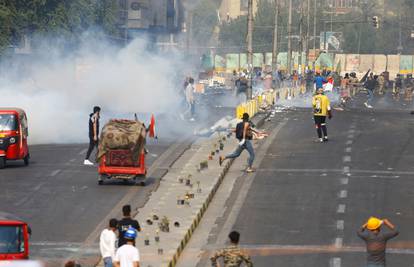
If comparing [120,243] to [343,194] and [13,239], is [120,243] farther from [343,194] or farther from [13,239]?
[343,194]

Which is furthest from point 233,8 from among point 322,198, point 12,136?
point 322,198

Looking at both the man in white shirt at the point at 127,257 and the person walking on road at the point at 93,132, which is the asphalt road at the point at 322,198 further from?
the man in white shirt at the point at 127,257

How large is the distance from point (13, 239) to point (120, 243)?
2.39m

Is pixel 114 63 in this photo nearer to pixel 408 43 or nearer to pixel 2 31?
pixel 2 31

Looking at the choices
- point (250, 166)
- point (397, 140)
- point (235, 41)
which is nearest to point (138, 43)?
point (397, 140)

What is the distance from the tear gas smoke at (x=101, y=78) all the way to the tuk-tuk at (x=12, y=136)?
43.8 feet

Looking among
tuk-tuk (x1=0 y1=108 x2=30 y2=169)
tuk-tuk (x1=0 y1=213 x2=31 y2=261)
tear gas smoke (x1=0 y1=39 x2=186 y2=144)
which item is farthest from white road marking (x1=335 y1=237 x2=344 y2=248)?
tear gas smoke (x1=0 y1=39 x2=186 y2=144)

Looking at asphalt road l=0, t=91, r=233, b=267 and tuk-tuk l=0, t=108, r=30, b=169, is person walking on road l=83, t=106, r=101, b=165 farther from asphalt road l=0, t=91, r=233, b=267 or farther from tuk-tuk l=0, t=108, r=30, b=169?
tuk-tuk l=0, t=108, r=30, b=169

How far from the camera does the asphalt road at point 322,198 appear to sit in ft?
80.1

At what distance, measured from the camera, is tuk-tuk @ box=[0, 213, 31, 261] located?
19.2 meters

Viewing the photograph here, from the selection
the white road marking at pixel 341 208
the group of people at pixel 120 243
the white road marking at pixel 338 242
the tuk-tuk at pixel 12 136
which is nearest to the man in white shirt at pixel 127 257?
the group of people at pixel 120 243

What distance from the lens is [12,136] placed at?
3541cm

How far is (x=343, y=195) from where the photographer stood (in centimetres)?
3084

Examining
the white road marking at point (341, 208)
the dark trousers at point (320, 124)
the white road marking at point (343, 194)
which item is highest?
the dark trousers at point (320, 124)
